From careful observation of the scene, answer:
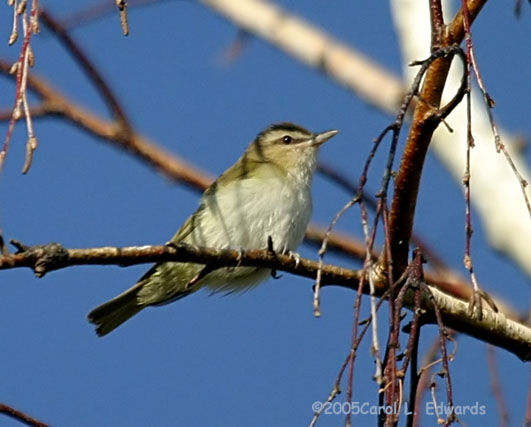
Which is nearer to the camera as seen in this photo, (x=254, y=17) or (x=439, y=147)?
(x=439, y=147)

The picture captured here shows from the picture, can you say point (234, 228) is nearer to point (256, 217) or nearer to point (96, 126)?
point (256, 217)

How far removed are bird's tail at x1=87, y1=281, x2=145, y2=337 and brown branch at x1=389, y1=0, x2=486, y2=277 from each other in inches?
99.9

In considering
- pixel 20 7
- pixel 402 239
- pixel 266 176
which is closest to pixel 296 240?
pixel 266 176

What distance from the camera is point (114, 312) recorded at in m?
5.92

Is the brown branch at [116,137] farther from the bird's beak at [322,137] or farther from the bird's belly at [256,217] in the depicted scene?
the bird's beak at [322,137]

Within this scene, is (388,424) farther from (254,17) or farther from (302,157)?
(254,17)

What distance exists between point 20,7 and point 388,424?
4.54ft

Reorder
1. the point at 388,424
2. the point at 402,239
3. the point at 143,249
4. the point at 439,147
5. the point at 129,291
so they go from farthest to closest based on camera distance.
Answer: the point at 439,147 → the point at 129,291 → the point at 402,239 → the point at 143,249 → the point at 388,424

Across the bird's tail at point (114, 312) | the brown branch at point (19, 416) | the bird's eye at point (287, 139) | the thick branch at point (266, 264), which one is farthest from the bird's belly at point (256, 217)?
the brown branch at point (19, 416)

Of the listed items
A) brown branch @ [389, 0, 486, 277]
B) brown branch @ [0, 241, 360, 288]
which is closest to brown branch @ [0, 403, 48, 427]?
brown branch @ [0, 241, 360, 288]

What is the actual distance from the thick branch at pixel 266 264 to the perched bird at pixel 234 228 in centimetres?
161

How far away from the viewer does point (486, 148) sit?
6312 mm

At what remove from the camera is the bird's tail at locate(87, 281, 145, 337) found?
5.89 meters

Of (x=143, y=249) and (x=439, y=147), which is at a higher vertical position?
(x=439, y=147)
